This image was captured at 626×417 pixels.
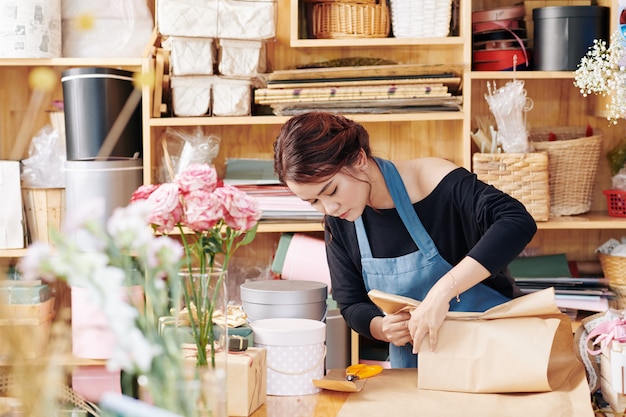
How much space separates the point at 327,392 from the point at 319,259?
130 centimetres

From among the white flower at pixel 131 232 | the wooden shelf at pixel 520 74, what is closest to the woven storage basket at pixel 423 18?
the wooden shelf at pixel 520 74

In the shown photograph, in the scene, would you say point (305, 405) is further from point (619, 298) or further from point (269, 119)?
point (619, 298)

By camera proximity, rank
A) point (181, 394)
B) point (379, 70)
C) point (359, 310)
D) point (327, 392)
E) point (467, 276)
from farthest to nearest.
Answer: point (379, 70), point (359, 310), point (467, 276), point (327, 392), point (181, 394)

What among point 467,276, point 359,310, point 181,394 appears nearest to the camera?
point 181,394

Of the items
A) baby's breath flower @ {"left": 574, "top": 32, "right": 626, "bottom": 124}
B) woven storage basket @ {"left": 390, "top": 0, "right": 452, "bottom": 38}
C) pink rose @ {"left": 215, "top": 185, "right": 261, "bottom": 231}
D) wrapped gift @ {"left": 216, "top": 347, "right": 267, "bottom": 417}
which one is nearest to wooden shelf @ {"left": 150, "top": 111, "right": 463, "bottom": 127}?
woven storage basket @ {"left": 390, "top": 0, "right": 452, "bottom": 38}

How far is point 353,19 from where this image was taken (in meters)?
2.83

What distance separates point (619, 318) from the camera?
5.45 feet

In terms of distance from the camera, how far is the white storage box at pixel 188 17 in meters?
2.75

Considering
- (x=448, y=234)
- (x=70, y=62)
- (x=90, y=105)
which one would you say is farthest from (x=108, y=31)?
(x=448, y=234)

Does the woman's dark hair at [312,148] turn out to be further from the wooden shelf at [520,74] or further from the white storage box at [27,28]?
the white storage box at [27,28]

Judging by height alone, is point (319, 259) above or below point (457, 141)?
below

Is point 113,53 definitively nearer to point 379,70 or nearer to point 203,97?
point 203,97

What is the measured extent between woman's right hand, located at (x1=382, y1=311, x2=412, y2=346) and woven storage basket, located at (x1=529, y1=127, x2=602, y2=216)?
1305 mm

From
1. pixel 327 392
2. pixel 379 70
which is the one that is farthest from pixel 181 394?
pixel 379 70
